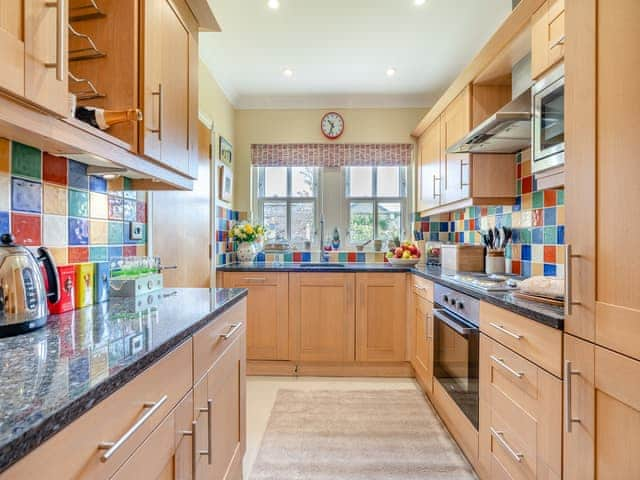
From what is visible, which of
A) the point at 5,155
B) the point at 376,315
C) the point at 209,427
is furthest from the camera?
the point at 376,315

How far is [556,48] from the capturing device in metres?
1.48

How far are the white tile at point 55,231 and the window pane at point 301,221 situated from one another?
2.55m

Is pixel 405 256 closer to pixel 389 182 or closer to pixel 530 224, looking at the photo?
pixel 389 182

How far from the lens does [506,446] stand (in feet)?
4.61

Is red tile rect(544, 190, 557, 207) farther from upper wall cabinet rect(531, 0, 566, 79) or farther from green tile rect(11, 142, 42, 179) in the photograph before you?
green tile rect(11, 142, 42, 179)

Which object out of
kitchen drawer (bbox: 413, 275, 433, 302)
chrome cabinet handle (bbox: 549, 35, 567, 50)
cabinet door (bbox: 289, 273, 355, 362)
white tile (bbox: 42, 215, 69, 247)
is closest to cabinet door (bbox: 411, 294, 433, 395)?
kitchen drawer (bbox: 413, 275, 433, 302)

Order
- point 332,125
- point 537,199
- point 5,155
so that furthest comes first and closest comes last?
point 332,125
point 537,199
point 5,155

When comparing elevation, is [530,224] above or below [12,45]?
below

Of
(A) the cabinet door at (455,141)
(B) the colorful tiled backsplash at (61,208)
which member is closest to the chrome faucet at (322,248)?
(A) the cabinet door at (455,141)

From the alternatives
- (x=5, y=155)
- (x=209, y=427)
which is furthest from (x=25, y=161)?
(x=209, y=427)

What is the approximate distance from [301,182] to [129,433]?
325 cm

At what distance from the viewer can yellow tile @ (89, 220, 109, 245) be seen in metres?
1.44

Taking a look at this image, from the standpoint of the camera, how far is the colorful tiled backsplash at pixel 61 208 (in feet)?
3.51

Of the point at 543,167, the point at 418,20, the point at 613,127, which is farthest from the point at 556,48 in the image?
the point at 418,20
